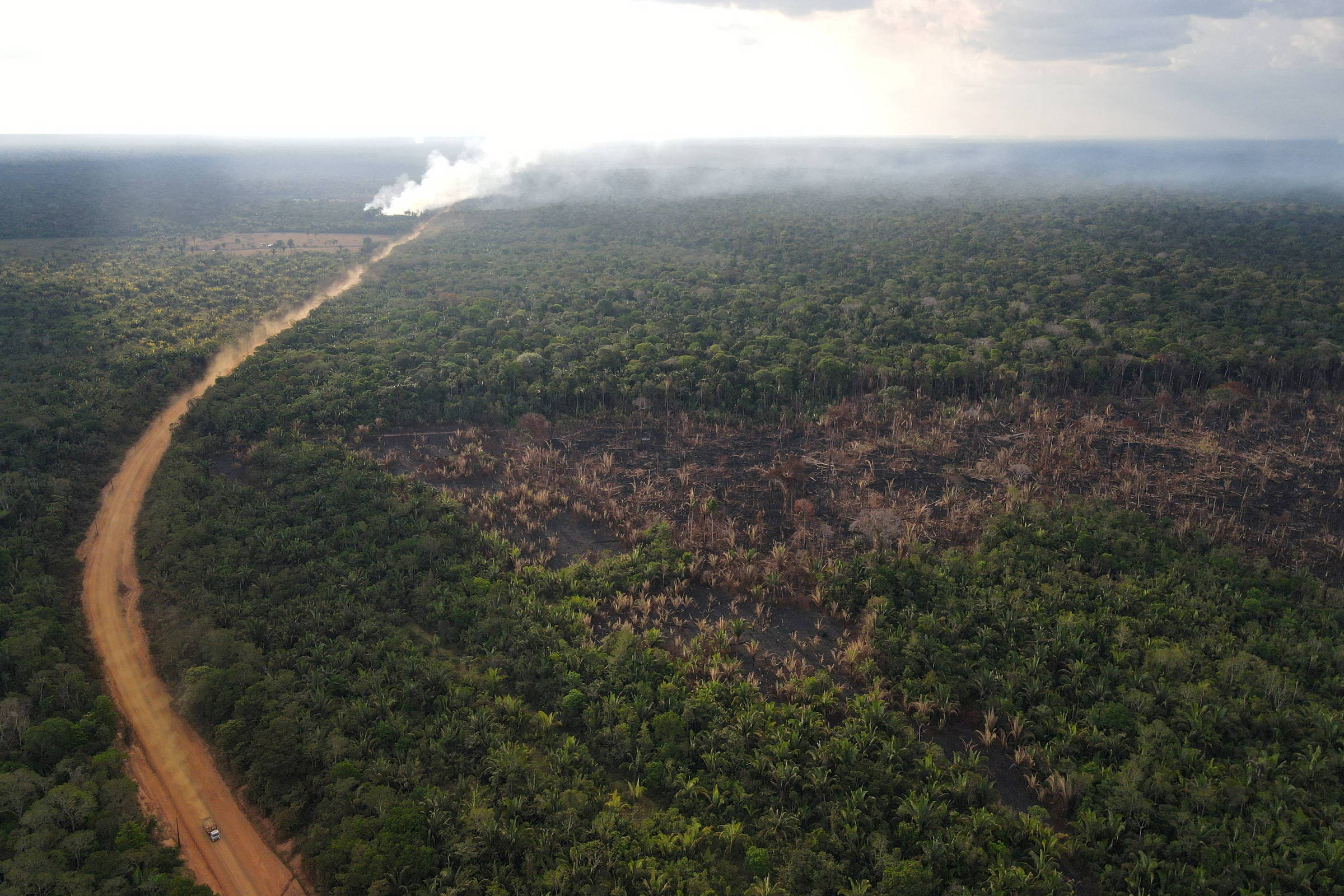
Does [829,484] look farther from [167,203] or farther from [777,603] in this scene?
[167,203]

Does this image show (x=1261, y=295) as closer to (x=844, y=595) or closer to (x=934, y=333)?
(x=934, y=333)

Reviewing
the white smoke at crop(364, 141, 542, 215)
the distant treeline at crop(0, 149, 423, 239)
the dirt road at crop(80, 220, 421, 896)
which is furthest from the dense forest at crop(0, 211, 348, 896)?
the white smoke at crop(364, 141, 542, 215)

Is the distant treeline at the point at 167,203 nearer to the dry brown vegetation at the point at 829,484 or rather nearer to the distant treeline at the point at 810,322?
the distant treeline at the point at 810,322

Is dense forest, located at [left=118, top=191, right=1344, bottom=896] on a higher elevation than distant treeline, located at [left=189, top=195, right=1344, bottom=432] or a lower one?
lower

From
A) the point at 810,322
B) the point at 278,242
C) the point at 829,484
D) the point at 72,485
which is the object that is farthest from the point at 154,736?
the point at 278,242

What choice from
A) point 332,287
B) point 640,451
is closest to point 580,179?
point 332,287

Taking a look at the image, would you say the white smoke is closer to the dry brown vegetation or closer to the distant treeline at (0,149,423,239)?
the distant treeline at (0,149,423,239)
